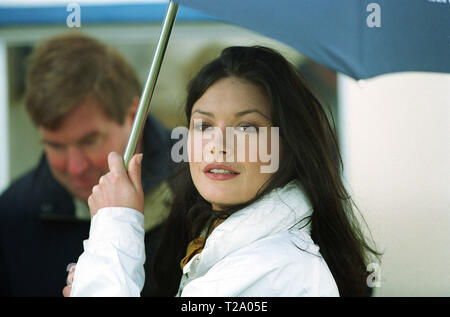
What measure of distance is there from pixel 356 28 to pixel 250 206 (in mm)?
591

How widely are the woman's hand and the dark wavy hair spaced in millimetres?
270

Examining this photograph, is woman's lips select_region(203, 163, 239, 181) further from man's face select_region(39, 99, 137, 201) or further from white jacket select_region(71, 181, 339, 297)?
man's face select_region(39, 99, 137, 201)

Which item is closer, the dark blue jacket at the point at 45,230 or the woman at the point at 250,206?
the woman at the point at 250,206

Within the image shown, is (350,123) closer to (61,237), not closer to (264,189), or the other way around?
(61,237)

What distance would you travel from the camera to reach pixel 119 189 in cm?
176

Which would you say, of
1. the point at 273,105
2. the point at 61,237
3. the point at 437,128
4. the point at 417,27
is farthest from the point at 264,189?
the point at 61,237

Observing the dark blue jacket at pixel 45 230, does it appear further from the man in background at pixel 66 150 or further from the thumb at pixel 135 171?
the thumb at pixel 135 171

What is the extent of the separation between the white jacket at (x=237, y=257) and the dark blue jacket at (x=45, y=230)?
57.9 inches

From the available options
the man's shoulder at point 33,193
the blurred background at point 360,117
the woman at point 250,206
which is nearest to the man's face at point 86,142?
the man's shoulder at point 33,193

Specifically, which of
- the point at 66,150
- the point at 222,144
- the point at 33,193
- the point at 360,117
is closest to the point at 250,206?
the point at 222,144

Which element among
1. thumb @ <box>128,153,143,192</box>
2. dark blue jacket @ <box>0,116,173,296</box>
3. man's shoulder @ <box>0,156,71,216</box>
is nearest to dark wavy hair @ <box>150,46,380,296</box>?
thumb @ <box>128,153,143,192</box>

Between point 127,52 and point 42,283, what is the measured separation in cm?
168

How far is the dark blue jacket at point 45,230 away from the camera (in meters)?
3.36

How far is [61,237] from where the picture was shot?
138 inches
